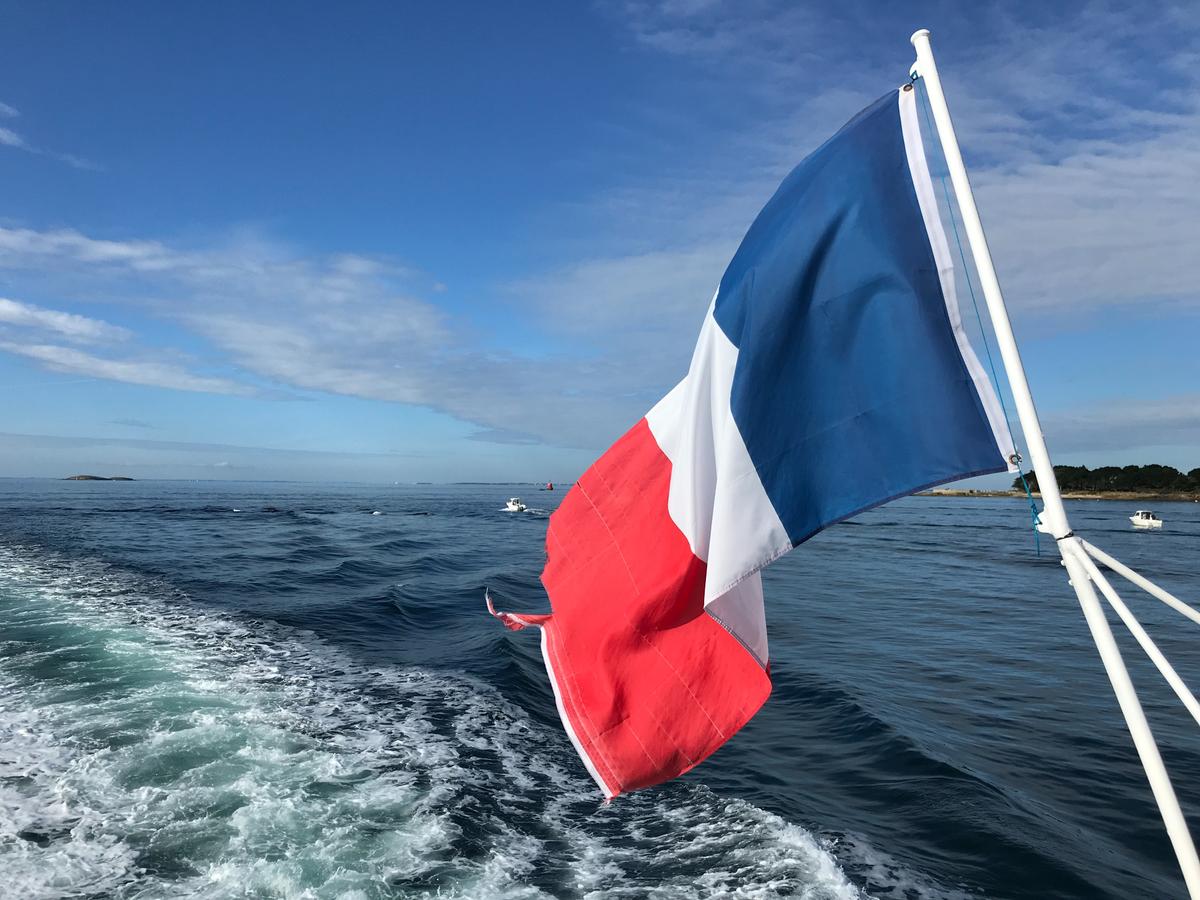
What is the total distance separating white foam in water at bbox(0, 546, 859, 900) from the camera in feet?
18.4

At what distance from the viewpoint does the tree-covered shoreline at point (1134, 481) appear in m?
114

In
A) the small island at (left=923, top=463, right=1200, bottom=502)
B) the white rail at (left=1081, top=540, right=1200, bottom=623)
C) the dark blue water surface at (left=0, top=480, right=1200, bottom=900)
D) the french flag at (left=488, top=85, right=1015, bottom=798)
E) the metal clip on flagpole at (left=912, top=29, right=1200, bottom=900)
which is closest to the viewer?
the metal clip on flagpole at (left=912, top=29, right=1200, bottom=900)

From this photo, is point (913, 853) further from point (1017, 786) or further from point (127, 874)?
point (127, 874)

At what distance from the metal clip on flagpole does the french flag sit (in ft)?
1.16

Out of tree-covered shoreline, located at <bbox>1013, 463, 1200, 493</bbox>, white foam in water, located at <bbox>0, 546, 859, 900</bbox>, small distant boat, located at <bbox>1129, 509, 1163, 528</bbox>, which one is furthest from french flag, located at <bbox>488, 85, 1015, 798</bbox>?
tree-covered shoreline, located at <bbox>1013, 463, 1200, 493</bbox>

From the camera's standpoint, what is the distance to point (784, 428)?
10.8 feet

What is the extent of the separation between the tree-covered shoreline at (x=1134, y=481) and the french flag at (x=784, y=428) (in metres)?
125

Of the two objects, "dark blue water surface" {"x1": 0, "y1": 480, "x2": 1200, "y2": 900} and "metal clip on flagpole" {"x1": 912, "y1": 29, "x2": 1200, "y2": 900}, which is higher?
"metal clip on flagpole" {"x1": 912, "y1": 29, "x2": 1200, "y2": 900}

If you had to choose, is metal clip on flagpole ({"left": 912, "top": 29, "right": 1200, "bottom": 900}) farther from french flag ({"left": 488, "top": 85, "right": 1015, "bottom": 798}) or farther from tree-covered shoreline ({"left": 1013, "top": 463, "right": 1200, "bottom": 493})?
tree-covered shoreline ({"left": 1013, "top": 463, "right": 1200, "bottom": 493})

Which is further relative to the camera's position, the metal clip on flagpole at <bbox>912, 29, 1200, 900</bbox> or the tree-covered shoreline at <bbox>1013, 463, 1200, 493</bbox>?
the tree-covered shoreline at <bbox>1013, 463, 1200, 493</bbox>

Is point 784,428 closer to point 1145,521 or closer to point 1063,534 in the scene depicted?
point 1063,534

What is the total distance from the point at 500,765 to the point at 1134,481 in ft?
482

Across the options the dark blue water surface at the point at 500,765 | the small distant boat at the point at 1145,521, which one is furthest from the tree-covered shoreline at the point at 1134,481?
the dark blue water surface at the point at 500,765

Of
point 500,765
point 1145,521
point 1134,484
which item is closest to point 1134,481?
point 1134,484
